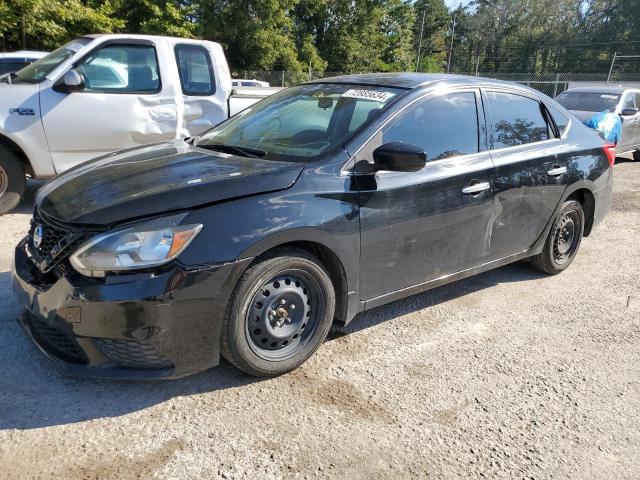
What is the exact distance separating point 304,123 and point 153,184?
125cm

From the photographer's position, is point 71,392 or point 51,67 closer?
point 71,392

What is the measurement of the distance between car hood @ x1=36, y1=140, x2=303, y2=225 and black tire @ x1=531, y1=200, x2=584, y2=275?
2768mm

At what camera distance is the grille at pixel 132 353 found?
2609 millimetres

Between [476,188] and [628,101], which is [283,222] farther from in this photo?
[628,101]

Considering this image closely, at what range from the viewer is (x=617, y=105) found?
444 inches

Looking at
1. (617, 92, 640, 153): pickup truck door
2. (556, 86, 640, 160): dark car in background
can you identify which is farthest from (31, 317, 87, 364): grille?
(617, 92, 640, 153): pickup truck door

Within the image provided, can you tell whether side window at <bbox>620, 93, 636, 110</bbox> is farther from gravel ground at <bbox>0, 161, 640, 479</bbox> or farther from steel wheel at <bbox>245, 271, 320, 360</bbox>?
steel wheel at <bbox>245, 271, 320, 360</bbox>

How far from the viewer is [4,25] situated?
1659 centimetres

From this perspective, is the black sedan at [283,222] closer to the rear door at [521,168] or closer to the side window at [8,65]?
the rear door at [521,168]

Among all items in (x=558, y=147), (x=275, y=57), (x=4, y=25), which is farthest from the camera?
(x=275, y=57)

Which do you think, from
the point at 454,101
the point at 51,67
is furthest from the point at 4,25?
the point at 454,101

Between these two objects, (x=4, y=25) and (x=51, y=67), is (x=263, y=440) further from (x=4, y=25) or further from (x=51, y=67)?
(x=4, y=25)

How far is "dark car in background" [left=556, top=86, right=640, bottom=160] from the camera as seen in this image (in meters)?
11.2

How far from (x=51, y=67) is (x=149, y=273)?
455cm
